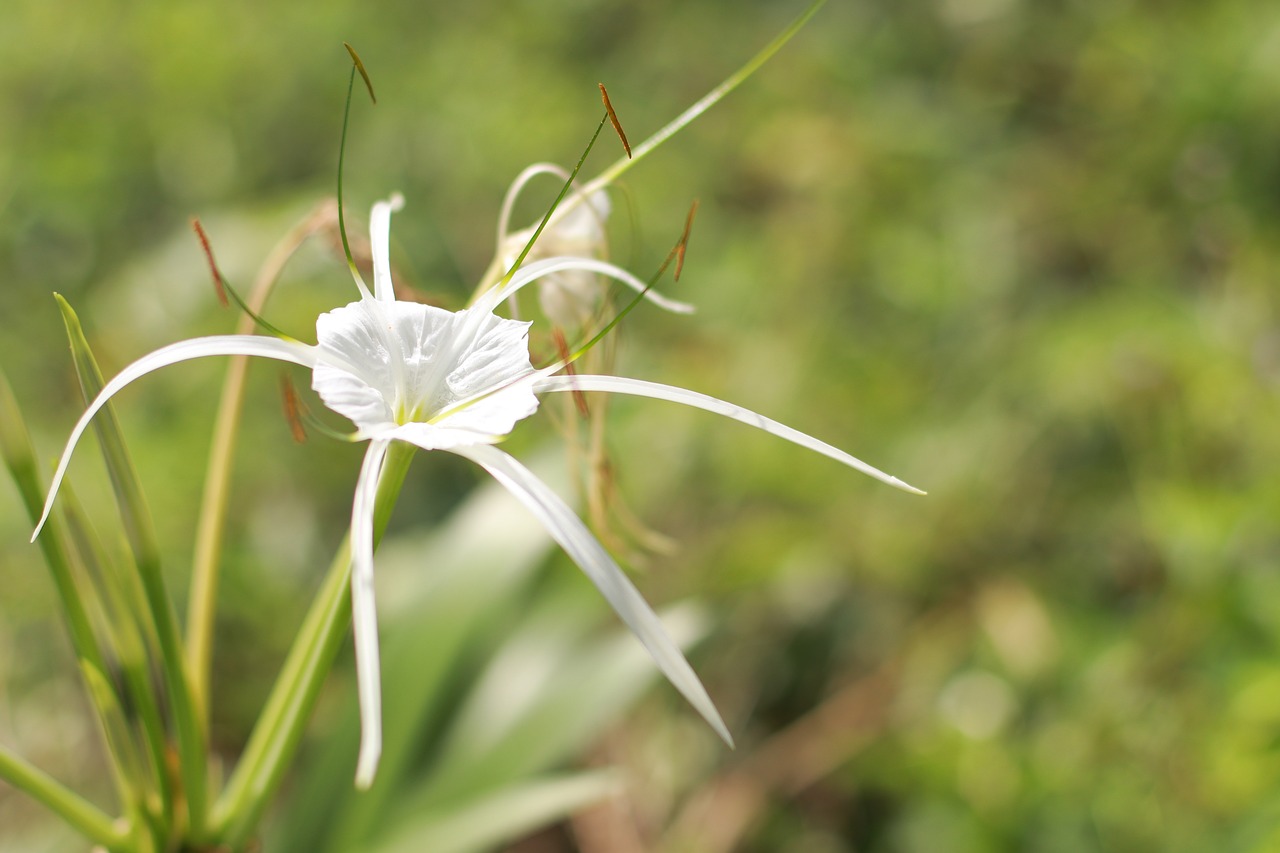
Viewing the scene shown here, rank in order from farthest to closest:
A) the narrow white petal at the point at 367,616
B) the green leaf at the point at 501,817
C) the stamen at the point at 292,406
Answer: the green leaf at the point at 501,817
the stamen at the point at 292,406
the narrow white petal at the point at 367,616

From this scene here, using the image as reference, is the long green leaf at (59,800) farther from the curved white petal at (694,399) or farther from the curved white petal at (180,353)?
the curved white petal at (694,399)

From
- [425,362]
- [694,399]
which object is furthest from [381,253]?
[694,399]

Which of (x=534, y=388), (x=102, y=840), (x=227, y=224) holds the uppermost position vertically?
(x=534, y=388)

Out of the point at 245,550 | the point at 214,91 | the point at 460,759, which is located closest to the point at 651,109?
the point at 214,91

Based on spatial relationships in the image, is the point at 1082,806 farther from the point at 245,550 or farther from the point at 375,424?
the point at 245,550

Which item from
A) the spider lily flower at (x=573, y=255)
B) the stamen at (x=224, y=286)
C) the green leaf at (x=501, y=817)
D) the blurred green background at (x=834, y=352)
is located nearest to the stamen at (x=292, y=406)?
the stamen at (x=224, y=286)
